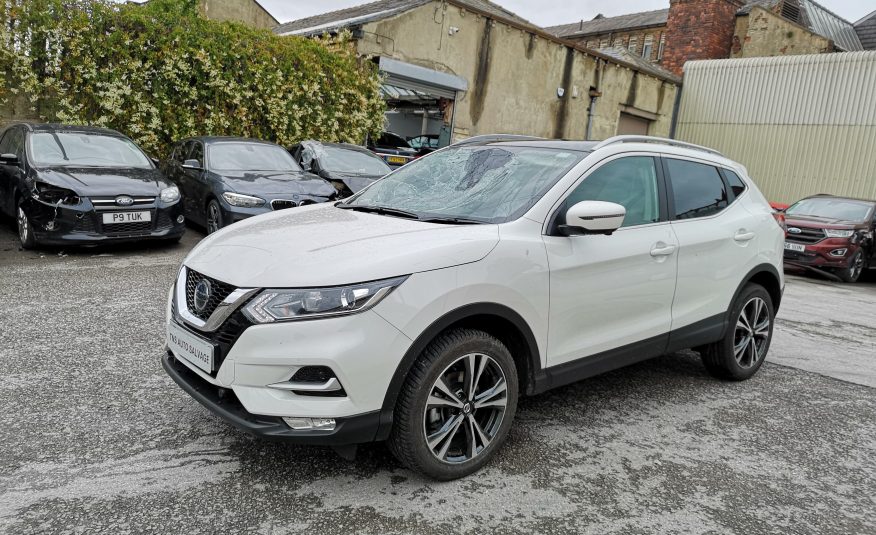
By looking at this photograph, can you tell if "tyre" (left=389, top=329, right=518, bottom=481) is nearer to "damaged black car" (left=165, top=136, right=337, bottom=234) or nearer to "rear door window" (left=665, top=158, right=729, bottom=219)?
"rear door window" (left=665, top=158, right=729, bottom=219)

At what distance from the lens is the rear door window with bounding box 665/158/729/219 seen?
13.2 feet

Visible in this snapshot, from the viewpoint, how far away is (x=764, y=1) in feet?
104

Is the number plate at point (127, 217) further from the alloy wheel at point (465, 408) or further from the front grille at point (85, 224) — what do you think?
the alloy wheel at point (465, 408)

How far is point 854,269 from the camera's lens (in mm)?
11328

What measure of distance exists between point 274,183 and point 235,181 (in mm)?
514

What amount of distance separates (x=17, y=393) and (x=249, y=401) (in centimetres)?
195

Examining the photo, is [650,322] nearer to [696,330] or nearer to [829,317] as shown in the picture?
[696,330]

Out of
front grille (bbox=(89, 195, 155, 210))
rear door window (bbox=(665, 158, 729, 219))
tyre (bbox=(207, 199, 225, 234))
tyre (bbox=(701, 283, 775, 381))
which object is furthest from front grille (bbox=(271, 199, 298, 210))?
tyre (bbox=(701, 283, 775, 381))

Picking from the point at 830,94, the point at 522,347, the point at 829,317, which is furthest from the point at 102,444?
the point at 830,94

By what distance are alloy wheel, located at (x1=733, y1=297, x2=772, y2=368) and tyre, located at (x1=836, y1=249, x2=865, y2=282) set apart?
8014mm

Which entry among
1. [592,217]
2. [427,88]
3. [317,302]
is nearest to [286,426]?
[317,302]

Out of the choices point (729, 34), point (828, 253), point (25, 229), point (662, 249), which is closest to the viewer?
point (662, 249)

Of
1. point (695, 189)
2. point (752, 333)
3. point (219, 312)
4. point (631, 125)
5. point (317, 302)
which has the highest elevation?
point (631, 125)

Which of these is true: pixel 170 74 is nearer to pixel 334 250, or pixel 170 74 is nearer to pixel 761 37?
pixel 334 250
